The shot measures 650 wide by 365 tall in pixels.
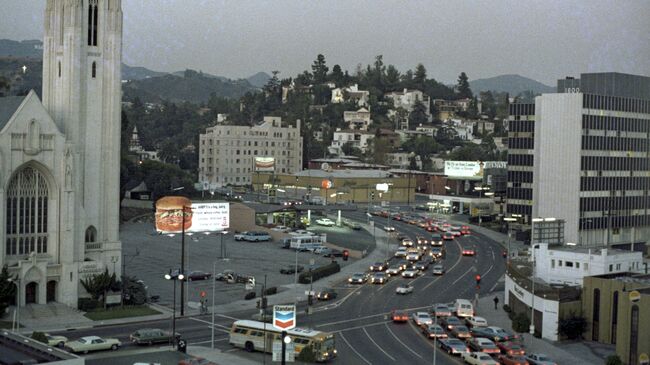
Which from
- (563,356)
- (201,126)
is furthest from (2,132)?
(201,126)

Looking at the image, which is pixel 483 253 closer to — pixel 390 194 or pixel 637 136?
pixel 637 136

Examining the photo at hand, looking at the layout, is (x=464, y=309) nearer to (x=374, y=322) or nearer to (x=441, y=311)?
(x=441, y=311)

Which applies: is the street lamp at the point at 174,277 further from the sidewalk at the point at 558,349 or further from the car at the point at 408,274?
the sidewalk at the point at 558,349

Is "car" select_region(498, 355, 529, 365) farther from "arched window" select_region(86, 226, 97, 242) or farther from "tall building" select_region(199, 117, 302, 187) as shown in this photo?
"tall building" select_region(199, 117, 302, 187)

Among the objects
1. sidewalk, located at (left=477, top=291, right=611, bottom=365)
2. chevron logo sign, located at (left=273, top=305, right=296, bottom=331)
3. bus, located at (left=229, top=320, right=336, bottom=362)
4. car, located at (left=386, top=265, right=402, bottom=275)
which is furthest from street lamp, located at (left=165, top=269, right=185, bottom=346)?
sidewalk, located at (left=477, top=291, right=611, bottom=365)

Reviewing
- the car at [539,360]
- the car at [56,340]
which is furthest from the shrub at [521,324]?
the car at [56,340]
